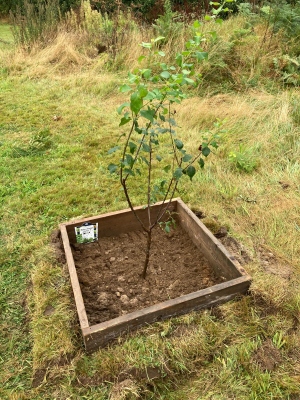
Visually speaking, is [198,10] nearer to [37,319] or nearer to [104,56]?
[104,56]

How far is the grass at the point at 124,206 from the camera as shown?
177cm

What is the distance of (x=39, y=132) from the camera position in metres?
4.31

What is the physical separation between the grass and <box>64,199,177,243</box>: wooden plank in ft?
0.89

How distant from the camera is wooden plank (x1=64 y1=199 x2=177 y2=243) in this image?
2.53 meters

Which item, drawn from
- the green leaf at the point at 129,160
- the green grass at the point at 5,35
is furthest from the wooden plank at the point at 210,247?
the green grass at the point at 5,35

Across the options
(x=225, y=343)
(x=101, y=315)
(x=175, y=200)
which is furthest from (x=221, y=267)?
(x=101, y=315)

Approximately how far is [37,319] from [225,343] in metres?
1.14

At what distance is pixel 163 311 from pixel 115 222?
909 millimetres

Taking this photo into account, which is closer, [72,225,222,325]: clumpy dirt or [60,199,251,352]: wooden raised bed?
[60,199,251,352]: wooden raised bed

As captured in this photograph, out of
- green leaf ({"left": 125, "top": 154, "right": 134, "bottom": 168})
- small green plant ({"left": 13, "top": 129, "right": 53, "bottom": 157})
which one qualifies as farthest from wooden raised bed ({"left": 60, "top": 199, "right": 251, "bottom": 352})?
small green plant ({"left": 13, "top": 129, "right": 53, "bottom": 157})

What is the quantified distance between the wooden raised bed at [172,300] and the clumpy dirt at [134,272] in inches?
2.9

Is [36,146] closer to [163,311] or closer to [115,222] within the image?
[115,222]

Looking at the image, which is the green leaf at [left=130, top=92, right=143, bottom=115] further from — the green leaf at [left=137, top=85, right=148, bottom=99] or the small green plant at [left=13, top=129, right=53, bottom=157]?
the small green plant at [left=13, top=129, right=53, bottom=157]

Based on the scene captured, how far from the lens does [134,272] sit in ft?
7.61
